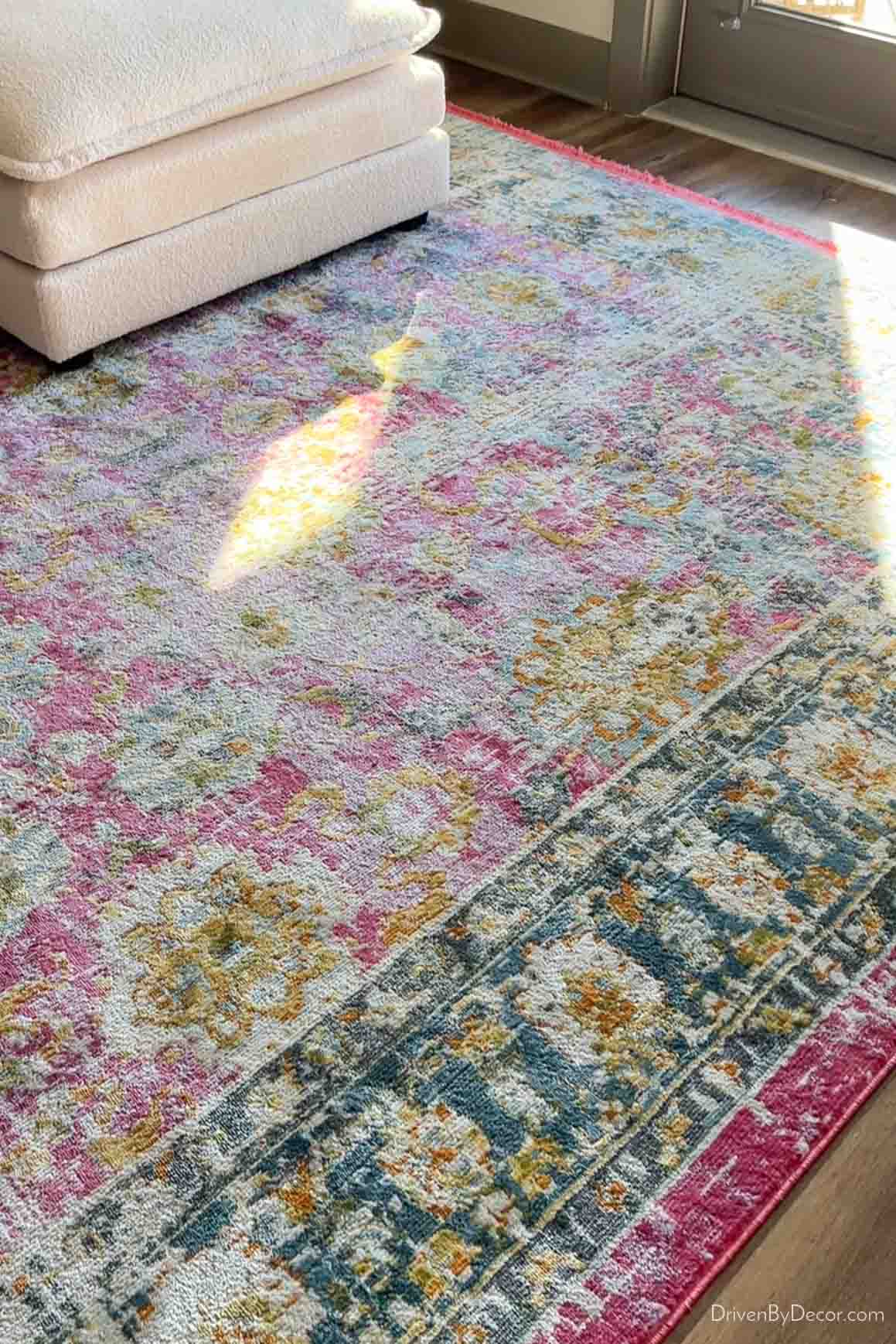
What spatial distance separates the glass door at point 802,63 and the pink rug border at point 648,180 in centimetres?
41

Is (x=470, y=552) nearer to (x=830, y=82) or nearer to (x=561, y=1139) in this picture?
(x=561, y=1139)

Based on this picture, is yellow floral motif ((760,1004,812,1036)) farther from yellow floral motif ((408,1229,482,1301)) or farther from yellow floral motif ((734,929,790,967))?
yellow floral motif ((408,1229,482,1301))

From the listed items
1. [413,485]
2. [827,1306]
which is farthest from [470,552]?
[827,1306]

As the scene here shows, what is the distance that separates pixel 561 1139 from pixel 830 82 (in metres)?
2.59

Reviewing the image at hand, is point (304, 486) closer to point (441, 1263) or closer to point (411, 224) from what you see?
point (411, 224)

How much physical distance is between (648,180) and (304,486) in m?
1.33

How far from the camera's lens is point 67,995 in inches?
54.9

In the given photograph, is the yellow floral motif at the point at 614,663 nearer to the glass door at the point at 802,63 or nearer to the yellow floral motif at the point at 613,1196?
the yellow floral motif at the point at 613,1196

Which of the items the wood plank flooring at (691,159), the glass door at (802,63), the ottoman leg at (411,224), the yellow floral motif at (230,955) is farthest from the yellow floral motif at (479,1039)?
the glass door at (802,63)

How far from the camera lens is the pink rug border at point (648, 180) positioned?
2.79 meters

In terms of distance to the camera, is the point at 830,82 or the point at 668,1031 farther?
the point at 830,82

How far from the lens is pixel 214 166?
2346mm

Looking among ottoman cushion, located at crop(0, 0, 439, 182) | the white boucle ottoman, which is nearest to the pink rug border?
the white boucle ottoman

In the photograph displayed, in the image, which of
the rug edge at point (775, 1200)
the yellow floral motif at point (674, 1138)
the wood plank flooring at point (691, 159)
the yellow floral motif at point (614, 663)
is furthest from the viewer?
the wood plank flooring at point (691, 159)
